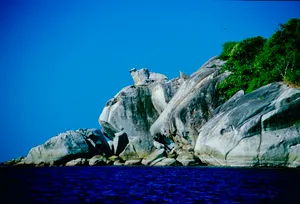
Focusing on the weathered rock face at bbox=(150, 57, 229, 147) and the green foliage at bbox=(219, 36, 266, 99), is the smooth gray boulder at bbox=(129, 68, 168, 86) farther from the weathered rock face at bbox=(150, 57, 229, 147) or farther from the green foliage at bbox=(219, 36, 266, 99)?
the green foliage at bbox=(219, 36, 266, 99)

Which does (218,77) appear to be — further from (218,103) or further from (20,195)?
(20,195)

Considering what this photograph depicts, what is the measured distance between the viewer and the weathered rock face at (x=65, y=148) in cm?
4303

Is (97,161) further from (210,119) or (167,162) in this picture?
(210,119)

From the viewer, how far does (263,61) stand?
34156 millimetres

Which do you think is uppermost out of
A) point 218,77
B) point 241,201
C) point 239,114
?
point 218,77

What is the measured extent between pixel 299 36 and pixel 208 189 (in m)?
22.2

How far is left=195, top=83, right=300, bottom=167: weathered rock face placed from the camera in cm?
2555

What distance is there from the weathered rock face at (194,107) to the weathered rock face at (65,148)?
11291 mm

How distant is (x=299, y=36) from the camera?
111ft

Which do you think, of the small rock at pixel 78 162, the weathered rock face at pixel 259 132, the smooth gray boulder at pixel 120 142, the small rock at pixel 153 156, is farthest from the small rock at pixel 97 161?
the weathered rock face at pixel 259 132

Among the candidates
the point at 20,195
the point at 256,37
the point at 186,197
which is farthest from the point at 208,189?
the point at 256,37

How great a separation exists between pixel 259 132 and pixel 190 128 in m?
10.3

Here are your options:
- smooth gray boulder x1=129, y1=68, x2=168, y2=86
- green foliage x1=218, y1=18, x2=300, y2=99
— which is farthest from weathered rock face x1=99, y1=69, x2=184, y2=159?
green foliage x1=218, y1=18, x2=300, y2=99

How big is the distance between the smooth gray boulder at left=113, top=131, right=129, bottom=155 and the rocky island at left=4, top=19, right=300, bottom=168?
0.12 metres
